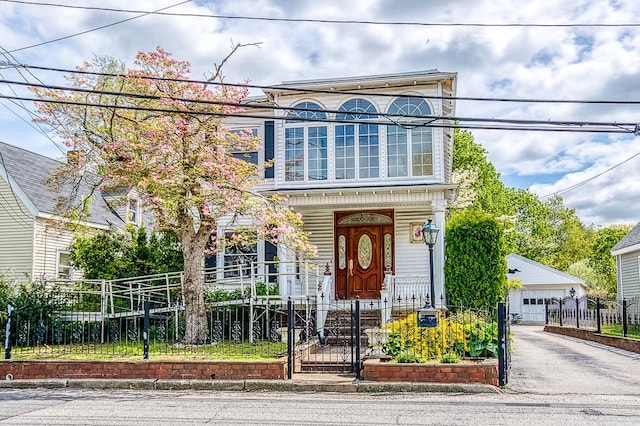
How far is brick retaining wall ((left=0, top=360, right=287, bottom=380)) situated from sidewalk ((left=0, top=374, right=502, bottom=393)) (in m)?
0.17

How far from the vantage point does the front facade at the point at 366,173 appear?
18.7m

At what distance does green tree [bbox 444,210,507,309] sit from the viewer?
707 inches

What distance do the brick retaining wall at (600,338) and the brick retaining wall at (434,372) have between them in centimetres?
834

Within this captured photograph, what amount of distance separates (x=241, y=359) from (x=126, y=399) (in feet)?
7.49

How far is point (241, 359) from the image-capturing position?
11.9 m

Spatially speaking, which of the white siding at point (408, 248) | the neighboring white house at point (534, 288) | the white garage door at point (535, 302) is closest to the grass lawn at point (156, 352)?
the white siding at point (408, 248)

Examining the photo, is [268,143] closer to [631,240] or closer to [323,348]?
[323,348]

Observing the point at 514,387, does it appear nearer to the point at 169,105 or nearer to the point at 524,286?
the point at 169,105

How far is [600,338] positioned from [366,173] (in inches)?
366

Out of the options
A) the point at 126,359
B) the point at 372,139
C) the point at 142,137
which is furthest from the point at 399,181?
the point at 126,359

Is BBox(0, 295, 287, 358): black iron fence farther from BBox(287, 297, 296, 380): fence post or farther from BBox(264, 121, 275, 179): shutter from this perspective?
BBox(264, 121, 275, 179): shutter

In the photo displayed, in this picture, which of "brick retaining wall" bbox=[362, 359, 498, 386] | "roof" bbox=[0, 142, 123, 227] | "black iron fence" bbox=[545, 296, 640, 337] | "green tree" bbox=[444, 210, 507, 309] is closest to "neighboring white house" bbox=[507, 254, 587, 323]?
"black iron fence" bbox=[545, 296, 640, 337]

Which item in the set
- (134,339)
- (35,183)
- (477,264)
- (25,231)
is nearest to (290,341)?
(134,339)

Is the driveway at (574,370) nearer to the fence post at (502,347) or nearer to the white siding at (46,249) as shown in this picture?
the fence post at (502,347)
